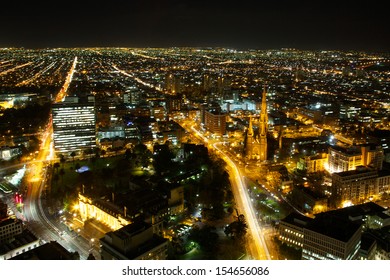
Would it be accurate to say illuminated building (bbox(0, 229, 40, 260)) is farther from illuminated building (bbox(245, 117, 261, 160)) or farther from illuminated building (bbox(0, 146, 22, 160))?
illuminated building (bbox(245, 117, 261, 160))

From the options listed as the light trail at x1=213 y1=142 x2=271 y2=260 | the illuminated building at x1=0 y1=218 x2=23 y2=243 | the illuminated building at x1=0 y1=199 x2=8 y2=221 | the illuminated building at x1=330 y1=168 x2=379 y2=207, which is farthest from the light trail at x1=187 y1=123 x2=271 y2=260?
the illuminated building at x1=0 y1=199 x2=8 y2=221

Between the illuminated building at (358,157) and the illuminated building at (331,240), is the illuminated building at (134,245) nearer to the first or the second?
the illuminated building at (331,240)

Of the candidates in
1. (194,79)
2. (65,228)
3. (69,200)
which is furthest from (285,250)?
(194,79)

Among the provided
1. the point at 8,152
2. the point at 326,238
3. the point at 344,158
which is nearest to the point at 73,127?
the point at 8,152

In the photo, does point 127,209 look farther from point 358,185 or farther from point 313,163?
point 313,163

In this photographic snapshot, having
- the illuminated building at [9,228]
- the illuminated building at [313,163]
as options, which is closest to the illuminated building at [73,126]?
the illuminated building at [9,228]

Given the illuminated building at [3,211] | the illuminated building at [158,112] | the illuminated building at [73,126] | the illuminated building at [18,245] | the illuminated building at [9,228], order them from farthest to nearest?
the illuminated building at [158,112] → the illuminated building at [73,126] → the illuminated building at [3,211] → the illuminated building at [9,228] → the illuminated building at [18,245]
